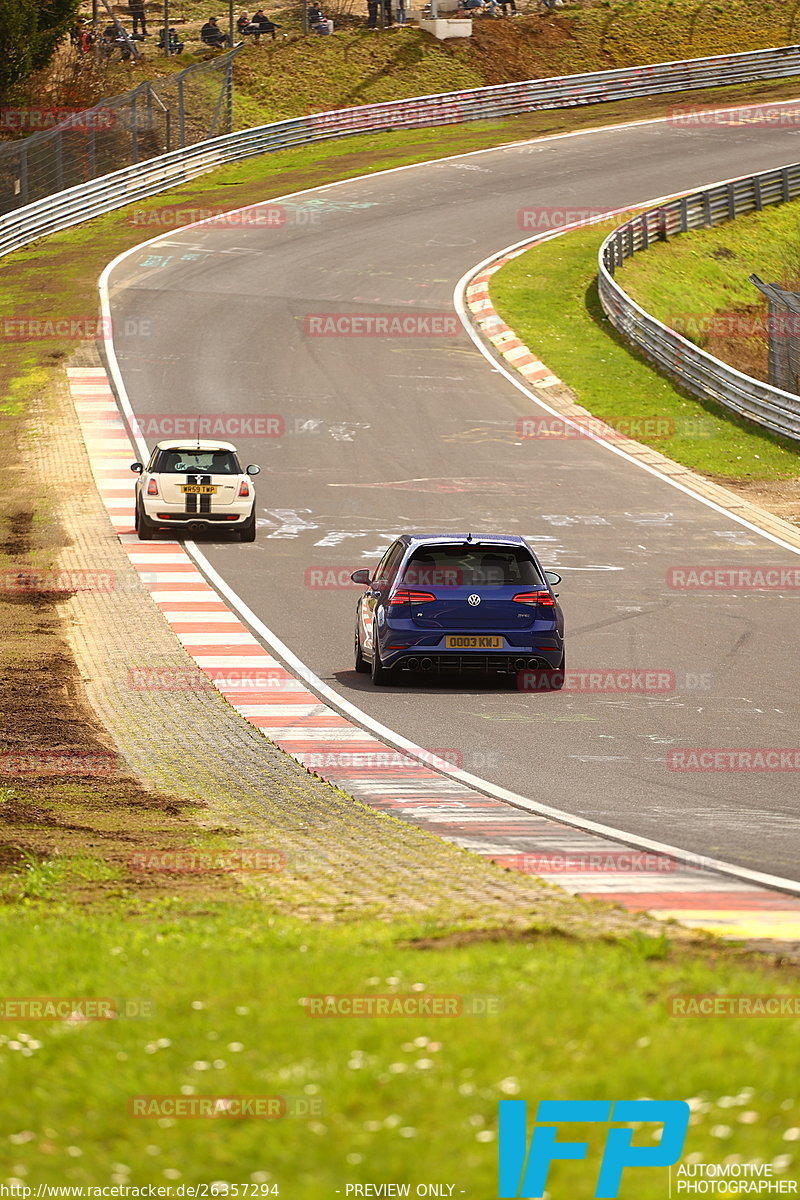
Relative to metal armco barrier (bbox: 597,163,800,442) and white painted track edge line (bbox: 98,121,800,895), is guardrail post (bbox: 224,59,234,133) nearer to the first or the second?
white painted track edge line (bbox: 98,121,800,895)

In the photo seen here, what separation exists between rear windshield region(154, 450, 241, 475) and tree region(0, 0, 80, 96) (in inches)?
1402

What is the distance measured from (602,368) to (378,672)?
2326cm

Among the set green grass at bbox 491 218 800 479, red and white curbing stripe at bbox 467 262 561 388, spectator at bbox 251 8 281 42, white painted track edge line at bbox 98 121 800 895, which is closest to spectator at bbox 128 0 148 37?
spectator at bbox 251 8 281 42

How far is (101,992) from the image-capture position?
6.08m

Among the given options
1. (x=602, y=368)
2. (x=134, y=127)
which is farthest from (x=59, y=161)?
(x=602, y=368)

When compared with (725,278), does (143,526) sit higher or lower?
lower

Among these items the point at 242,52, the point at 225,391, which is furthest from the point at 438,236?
the point at 242,52

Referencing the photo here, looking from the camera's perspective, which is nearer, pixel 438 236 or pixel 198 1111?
pixel 198 1111

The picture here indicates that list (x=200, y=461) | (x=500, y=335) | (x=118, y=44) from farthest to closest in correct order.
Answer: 1. (x=118, y=44)
2. (x=500, y=335)
3. (x=200, y=461)

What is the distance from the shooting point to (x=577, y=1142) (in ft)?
15.1

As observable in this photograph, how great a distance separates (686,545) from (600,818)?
15139 mm

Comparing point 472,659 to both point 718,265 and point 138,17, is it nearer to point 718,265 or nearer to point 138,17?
point 718,265

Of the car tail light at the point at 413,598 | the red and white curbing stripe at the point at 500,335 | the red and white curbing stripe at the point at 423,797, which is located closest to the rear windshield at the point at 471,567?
the car tail light at the point at 413,598

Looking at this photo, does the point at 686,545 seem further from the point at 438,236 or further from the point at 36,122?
the point at 36,122
